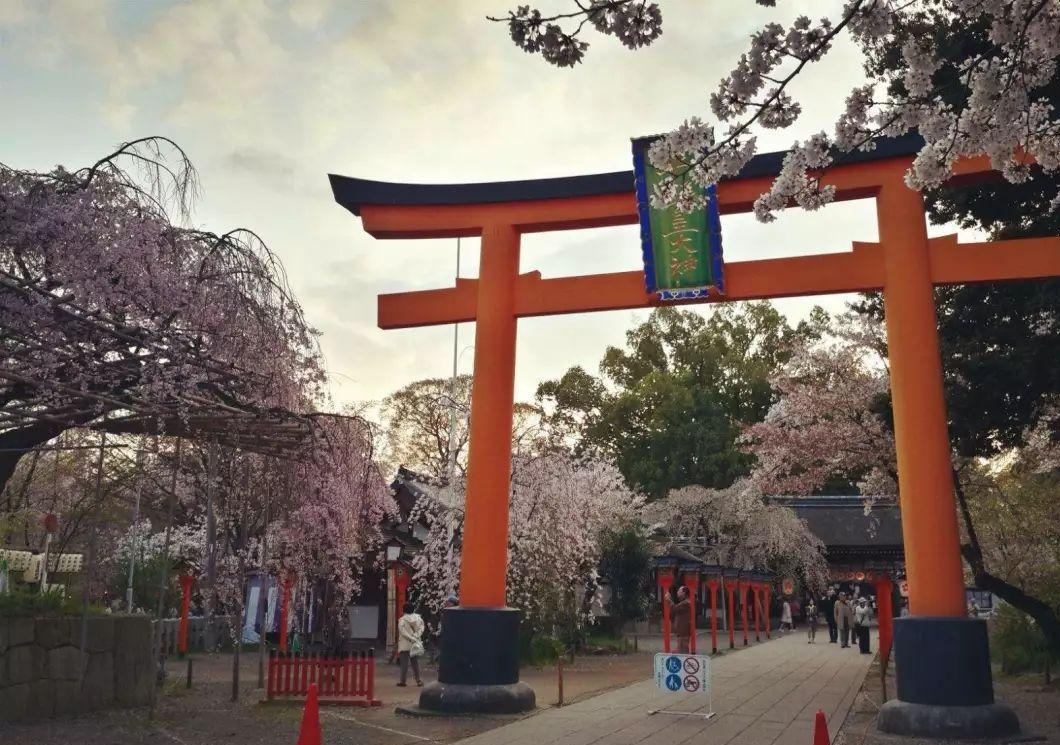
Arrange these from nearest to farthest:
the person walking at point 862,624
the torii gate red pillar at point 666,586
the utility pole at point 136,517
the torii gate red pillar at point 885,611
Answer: the utility pole at point 136,517 < the torii gate red pillar at point 885,611 < the torii gate red pillar at point 666,586 < the person walking at point 862,624

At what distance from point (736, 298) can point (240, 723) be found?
27.7 ft

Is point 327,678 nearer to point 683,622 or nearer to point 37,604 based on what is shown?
point 37,604

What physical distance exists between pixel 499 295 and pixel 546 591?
11.5m

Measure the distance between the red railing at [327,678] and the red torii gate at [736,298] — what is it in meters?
1.84

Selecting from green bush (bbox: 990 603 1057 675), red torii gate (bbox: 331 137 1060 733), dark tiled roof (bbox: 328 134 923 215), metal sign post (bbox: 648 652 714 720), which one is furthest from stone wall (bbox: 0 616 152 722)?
green bush (bbox: 990 603 1057 675)

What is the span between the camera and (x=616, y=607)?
29812 mm

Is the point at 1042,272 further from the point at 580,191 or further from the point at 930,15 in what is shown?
the point at 580,191

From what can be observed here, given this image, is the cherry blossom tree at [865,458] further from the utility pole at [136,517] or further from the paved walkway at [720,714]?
the utility pole at [136,517]

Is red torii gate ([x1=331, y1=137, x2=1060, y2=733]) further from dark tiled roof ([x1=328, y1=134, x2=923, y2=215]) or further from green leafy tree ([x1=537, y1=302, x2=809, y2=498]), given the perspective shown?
green leafy tree ([x1=537, y1=302, x2=809, y2=498])

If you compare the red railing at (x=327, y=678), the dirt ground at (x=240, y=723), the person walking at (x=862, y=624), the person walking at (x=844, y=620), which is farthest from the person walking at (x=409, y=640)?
the person walking at (x=844, y=620)

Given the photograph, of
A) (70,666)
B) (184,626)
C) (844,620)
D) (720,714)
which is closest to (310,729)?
(70,666)

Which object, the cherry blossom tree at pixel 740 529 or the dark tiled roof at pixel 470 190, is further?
the cherry blossom tree at pixel 740 529

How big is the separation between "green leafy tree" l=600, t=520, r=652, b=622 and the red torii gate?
1828 cm

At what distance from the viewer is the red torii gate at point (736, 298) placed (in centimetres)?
995
